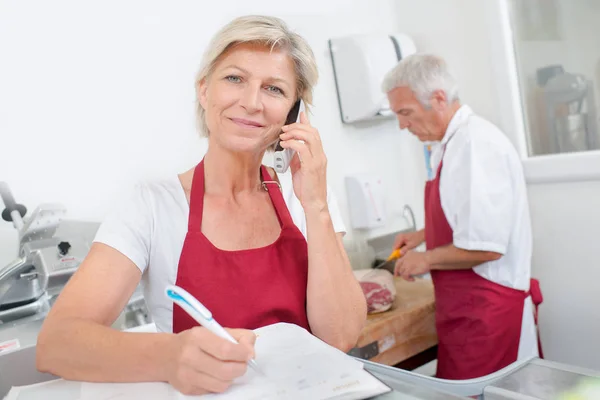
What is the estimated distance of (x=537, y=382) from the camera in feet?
2.39

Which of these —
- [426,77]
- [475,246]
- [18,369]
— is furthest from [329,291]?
[426,77]

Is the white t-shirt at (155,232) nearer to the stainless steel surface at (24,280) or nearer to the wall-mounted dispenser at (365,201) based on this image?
the stainless steel surface at (24,280)

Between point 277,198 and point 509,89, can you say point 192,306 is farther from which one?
point 509,89

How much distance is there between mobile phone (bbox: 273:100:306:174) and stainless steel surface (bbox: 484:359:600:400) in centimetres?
69

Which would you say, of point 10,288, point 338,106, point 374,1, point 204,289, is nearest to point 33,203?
point 10,288

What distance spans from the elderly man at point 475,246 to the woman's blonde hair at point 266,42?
0.98 m

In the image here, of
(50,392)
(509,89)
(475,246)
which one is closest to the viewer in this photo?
(50,392)

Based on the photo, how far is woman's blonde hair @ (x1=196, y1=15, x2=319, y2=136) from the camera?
1162mm

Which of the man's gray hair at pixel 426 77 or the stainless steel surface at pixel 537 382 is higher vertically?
the man's gray hair at pixel 426 77

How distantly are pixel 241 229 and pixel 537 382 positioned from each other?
0.70m

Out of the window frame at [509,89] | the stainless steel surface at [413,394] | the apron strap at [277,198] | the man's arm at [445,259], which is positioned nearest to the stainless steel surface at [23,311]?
the apron strap at [277,198]

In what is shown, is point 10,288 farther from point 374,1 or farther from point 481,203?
point 374,1

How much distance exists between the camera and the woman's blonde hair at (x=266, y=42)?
1.16m

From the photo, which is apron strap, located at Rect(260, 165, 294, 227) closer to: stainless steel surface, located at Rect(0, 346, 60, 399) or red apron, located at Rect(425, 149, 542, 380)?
stainless steel surface, located at Rect(0, 346, 60, 399)
